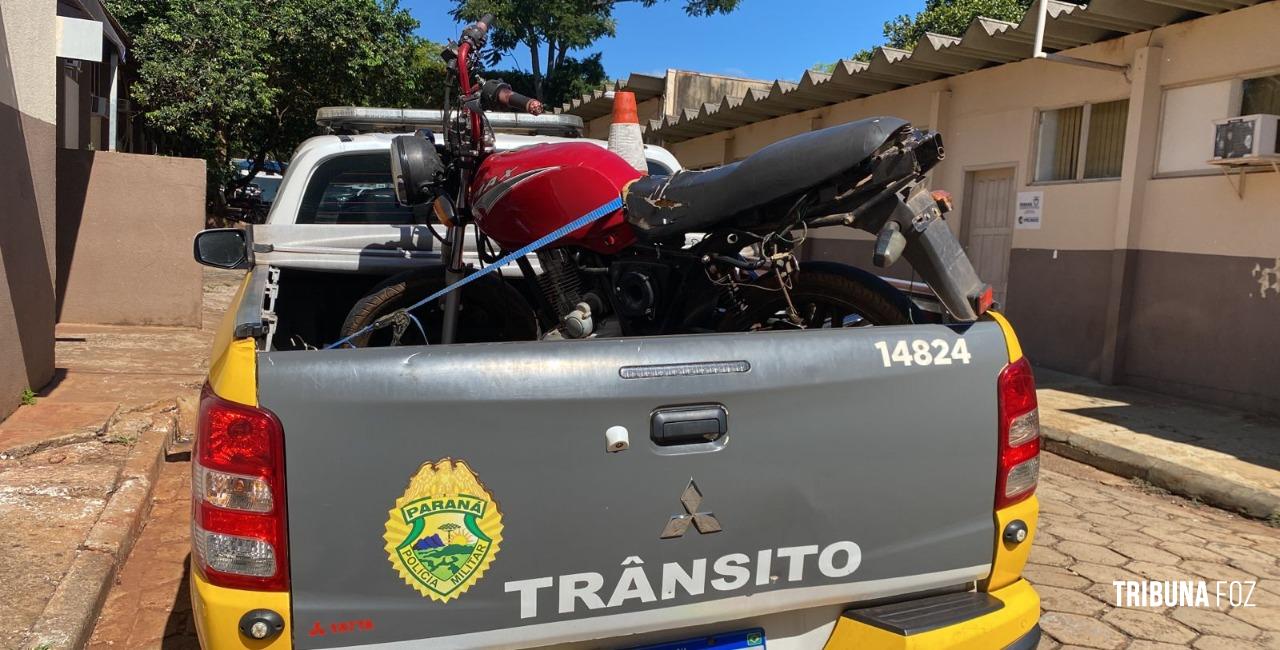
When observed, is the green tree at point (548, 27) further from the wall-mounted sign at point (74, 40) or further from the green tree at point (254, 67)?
the wall-mounted sign at point (74, 40)

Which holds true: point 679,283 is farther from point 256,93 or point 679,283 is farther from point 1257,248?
point 256,93

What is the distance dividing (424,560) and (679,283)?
1.45m

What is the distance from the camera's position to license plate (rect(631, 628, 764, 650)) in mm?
2133

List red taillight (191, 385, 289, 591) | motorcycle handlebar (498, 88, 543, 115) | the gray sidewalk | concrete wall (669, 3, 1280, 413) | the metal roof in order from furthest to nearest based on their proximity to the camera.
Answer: the metal roof < concrete wall (669, 3, 1280, 413) < the gray sidewalk < motorcycle handlebar (498, 88, 543, 115) < red taillight (191, 385, 289, 591)

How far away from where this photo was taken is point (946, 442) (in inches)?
87.8

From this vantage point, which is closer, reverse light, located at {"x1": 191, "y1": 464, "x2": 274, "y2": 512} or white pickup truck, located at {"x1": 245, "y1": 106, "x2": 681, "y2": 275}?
reverse light, located at {"x1": 191, "y1": 464, "x2": 274, "y2": 512}

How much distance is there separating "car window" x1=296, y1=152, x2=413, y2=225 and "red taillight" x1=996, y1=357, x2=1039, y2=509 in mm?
3027

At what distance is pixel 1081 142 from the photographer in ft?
31.3

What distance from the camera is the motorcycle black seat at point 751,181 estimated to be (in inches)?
94.8

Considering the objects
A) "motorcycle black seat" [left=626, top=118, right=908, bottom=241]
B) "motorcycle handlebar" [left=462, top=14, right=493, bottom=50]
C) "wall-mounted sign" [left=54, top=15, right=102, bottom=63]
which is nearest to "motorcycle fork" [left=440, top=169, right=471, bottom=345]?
"motorcycle handlebar" [left=462, top=14, right=493, bottom=50]

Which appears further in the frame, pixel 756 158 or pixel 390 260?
pixel 390 260

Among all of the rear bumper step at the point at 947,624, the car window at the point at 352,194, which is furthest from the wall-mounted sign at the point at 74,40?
the rear bumper step at the point at 947,624

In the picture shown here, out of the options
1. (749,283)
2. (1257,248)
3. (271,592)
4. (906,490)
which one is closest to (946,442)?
(906,490)

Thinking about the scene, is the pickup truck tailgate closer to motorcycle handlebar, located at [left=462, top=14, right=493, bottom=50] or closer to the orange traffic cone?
the orange traffic cone
